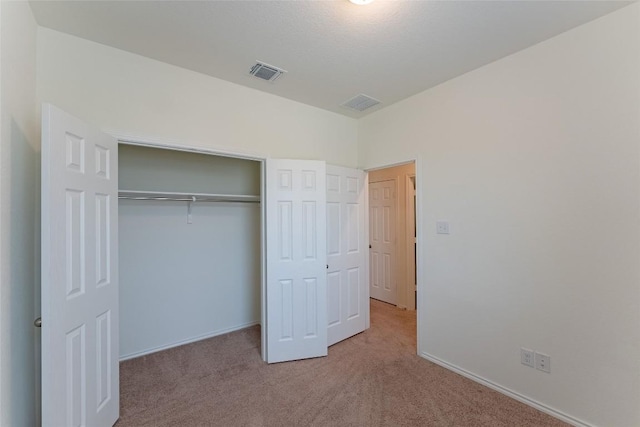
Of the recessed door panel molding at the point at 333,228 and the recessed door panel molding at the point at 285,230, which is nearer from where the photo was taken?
the recessed door panel molding at the point at 285,230

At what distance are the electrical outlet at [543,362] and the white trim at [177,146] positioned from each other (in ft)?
9.21

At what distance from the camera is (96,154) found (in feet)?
5.54

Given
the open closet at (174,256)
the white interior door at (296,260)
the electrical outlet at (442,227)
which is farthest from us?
the white interior door at (296,260)

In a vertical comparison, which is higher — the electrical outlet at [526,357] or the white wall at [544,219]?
the white wall at [544,219]

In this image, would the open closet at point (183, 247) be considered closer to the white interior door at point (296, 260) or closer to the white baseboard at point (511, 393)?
the white interior door at point (296, 260)

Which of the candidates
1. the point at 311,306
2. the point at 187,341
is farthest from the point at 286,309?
the point at 187,341

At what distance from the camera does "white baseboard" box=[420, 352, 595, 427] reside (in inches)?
72.9

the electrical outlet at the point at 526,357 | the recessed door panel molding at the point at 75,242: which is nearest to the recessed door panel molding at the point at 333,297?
the electrical outlet at the point at 526,357

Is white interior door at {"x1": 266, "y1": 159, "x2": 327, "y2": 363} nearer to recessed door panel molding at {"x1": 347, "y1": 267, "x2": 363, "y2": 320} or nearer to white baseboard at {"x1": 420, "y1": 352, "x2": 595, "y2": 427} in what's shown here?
recessed door panel molding at {"x1": 347, "y1": 267, "x2": 363, "y2": 320}

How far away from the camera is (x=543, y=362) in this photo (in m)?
1.99

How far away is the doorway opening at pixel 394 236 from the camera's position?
4.19 m

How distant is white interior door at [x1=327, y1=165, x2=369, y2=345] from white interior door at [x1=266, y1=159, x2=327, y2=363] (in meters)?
0.26

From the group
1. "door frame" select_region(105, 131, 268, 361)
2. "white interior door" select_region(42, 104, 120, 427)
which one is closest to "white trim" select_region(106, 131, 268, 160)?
"door frame" select_region(105, 131, 268, 361)

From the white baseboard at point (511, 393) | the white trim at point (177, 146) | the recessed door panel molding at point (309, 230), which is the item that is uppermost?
the white trim at point (177, 146)
